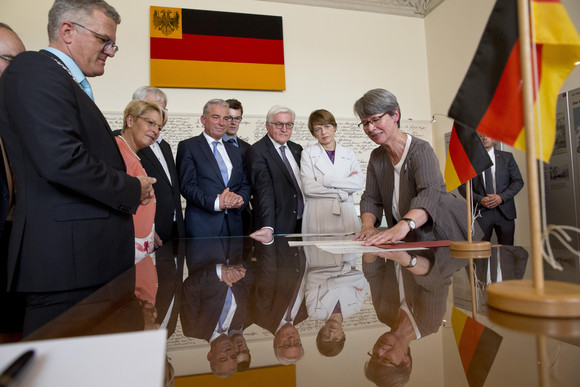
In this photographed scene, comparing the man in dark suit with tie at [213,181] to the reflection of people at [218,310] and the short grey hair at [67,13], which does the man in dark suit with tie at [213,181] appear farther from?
the reflection of people at [218,310]

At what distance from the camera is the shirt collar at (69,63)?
1.40 metres

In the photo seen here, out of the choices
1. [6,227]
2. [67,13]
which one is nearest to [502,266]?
[67,13]

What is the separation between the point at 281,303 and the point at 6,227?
1.50m

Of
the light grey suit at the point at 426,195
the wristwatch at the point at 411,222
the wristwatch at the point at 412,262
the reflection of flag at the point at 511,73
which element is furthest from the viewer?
the light grey suit at the point at 426,195

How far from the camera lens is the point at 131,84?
5004 mm

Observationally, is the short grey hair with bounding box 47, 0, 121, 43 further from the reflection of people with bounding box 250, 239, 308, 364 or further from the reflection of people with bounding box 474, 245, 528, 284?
the reflection of people with bounding box 474, 245, 528, 284

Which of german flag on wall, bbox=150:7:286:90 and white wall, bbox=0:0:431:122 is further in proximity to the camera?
german flag on wall, bbox=150:7:286:90

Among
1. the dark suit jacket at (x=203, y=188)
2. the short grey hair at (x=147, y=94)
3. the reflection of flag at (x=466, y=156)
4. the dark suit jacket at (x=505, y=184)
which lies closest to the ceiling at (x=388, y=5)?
the dark suit jacket at (x=505, y=184)

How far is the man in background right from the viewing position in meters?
4.25

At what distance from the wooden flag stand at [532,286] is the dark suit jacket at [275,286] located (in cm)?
27

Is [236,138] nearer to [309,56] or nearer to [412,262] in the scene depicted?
[309,56]

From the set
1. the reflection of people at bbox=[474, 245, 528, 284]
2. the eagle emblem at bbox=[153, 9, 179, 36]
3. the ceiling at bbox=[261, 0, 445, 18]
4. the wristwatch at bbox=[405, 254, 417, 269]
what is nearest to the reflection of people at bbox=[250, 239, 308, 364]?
the wristwatch at bbox=[405, 254, 417, 269]

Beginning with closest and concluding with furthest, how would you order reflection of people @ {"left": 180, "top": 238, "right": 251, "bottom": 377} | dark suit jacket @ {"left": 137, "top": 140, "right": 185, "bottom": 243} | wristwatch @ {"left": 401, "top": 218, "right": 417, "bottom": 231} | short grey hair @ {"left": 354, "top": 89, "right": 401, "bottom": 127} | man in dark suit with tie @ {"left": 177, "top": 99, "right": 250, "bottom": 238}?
reflection of people @ {"left": 180, "top": 238, "right": 251, "bottom": 377}, wristwatch @ {"left": 401, "top": 218, "right": 417, "bottom": 231}, short grey hair @ {"left": 354, "top": 89, "right": 401, "bottom": 127}, dark suit jacket @ {"left": 137, "top": 140, "right": 185, "bottom": 243}, man in dark suit with tie @ {"left": 177, "top": 99, "right": 250, "bottom": 238}

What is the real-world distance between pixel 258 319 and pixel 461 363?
0.27 metres
